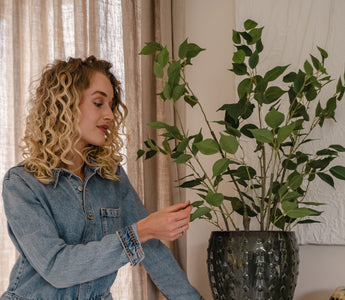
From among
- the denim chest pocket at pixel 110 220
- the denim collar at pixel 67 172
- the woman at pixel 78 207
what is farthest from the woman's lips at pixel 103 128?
the denim chest pocket at pixel 110 220

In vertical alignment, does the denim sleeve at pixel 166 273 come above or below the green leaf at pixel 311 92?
below

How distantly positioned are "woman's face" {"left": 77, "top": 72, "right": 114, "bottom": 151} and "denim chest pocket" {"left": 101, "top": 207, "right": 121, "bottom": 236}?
22 centimetres

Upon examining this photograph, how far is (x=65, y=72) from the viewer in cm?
142

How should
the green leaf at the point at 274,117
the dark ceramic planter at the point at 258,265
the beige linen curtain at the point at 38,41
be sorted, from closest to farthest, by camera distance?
1. the green leaf at the point at 274,117
2. the dark ceramic planter at the point at 258,265
3. the beige linen curtain at the point at 38,41

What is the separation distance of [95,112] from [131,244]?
1.52ft

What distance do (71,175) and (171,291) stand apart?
48 centimetres

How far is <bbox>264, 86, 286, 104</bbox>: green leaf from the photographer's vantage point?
42.9 inches

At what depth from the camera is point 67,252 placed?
1157 millimetres

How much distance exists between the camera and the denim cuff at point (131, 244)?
1.16 metres

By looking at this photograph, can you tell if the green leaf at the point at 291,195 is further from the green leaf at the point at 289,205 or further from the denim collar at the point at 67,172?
the denim collar at the point at 67,172

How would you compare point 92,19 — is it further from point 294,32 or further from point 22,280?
point 22,280

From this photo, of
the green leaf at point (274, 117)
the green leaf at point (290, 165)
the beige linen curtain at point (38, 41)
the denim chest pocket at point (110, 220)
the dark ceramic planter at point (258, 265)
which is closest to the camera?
the green leaf at point (274, 117)

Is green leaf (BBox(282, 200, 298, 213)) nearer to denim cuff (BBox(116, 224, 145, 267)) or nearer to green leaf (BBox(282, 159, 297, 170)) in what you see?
green leaf (BBox(282, 159, 297, 170))

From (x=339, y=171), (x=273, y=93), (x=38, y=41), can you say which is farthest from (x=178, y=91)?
(x=38, y=41)
